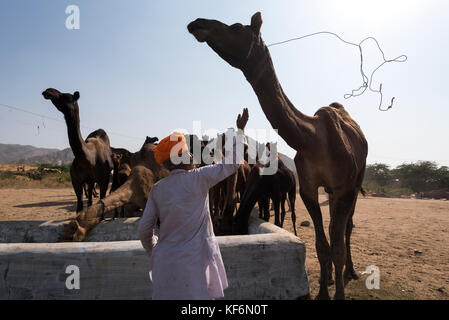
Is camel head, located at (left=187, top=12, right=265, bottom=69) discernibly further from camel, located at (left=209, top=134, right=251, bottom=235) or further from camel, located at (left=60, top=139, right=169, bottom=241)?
camel, located at (left=60, top=139, right=169, bottom=241)

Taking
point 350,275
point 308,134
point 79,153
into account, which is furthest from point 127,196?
point 350,275

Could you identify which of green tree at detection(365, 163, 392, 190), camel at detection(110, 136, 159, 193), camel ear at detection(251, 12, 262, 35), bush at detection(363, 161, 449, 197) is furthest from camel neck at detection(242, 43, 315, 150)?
green tree at detection(365, 163, 392, 190)

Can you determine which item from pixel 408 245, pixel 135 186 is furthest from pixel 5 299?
pixel 408 245

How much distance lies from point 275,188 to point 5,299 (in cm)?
529

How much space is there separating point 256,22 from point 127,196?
3796 mm

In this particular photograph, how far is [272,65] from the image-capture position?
3.07 meters

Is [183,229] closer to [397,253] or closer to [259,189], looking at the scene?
[259,189]

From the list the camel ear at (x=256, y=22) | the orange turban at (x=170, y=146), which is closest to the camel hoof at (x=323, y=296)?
the orange turban at (x=170, y=146)

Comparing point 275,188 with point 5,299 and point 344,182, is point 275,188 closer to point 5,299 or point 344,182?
point 344,182

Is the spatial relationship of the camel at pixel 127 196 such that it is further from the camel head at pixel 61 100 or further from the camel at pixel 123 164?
the camel head at pixel 61 100

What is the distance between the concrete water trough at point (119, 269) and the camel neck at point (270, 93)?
130cm

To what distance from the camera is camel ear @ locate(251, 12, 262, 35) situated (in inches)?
117

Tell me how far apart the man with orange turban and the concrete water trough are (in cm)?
93

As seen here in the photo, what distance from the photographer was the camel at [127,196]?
4.18 metres
